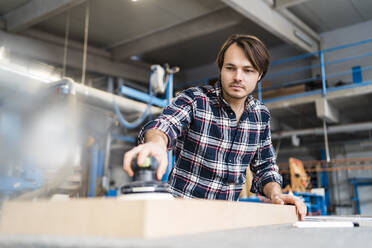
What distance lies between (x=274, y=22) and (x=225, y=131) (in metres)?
5.31

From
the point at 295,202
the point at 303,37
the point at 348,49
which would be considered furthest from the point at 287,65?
the point at 295,202

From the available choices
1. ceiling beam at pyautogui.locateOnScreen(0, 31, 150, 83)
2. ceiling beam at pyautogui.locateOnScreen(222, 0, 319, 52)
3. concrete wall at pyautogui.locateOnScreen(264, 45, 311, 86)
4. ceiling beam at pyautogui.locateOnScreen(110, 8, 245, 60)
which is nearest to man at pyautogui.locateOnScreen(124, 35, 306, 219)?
ceiling beam at pyautogui.locateOnScreen(222, 0, 319, 52)

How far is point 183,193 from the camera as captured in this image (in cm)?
141

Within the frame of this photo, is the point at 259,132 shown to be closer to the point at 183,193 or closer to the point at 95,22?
the point at 183,193

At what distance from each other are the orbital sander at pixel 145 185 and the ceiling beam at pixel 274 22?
4.93 metres

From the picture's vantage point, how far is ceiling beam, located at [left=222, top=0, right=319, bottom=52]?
17.7ft

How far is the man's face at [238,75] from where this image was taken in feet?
4.39

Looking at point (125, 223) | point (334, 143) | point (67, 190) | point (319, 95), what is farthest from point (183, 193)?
point (334, 143)

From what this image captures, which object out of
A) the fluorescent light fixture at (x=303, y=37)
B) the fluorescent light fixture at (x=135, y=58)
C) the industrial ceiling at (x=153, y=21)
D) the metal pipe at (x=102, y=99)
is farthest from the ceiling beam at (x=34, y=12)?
the fluorescent light fixture at (x=303, y=37)

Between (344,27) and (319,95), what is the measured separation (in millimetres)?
2503

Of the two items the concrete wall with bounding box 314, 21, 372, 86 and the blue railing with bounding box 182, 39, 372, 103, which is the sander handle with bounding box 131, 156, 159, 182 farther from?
the concrete wall with bounding box 314, 21, 372, 86

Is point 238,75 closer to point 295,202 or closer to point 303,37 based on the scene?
point 295,202

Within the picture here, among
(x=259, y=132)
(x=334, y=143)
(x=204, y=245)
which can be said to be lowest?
(x=204, y=245)

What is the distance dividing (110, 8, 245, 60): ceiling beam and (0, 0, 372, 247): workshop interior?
23 mm
